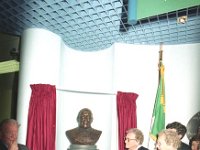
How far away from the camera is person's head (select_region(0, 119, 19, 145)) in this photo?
3121mm

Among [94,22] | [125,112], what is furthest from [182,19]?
[125,112]

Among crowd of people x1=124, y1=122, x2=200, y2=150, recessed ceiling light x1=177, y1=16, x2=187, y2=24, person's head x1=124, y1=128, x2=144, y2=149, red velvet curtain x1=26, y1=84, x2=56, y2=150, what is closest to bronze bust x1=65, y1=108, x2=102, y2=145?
red velvet curtain x1=26, y1=84, x2=56, y2=150

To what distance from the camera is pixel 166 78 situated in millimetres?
4477

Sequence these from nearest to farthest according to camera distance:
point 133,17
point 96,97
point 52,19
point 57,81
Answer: point 133,17
point 52,19
point 57,81
point 96,97

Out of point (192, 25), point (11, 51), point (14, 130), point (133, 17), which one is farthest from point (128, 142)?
point (11, 51)

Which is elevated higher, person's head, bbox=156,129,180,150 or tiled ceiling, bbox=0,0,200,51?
tiled ceiling, bbox=0,0,200,51

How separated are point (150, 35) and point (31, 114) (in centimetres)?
189

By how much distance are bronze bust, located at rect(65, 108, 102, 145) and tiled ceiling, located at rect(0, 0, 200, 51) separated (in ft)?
3.57

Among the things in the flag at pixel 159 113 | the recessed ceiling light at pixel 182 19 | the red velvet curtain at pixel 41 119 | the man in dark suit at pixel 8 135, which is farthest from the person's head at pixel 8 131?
the recessed ceiling light at pixel 182 19

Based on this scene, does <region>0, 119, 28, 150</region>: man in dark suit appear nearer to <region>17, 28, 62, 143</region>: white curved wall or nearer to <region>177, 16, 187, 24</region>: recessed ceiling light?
<region>17, 28, 62, 143</region>: white curved wall

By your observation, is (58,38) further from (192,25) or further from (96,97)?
(192,25)

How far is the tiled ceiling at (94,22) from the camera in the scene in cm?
335

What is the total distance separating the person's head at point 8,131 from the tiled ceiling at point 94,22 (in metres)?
1.28

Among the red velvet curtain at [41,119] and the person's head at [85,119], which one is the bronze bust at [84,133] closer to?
the person's head at [85,119]
